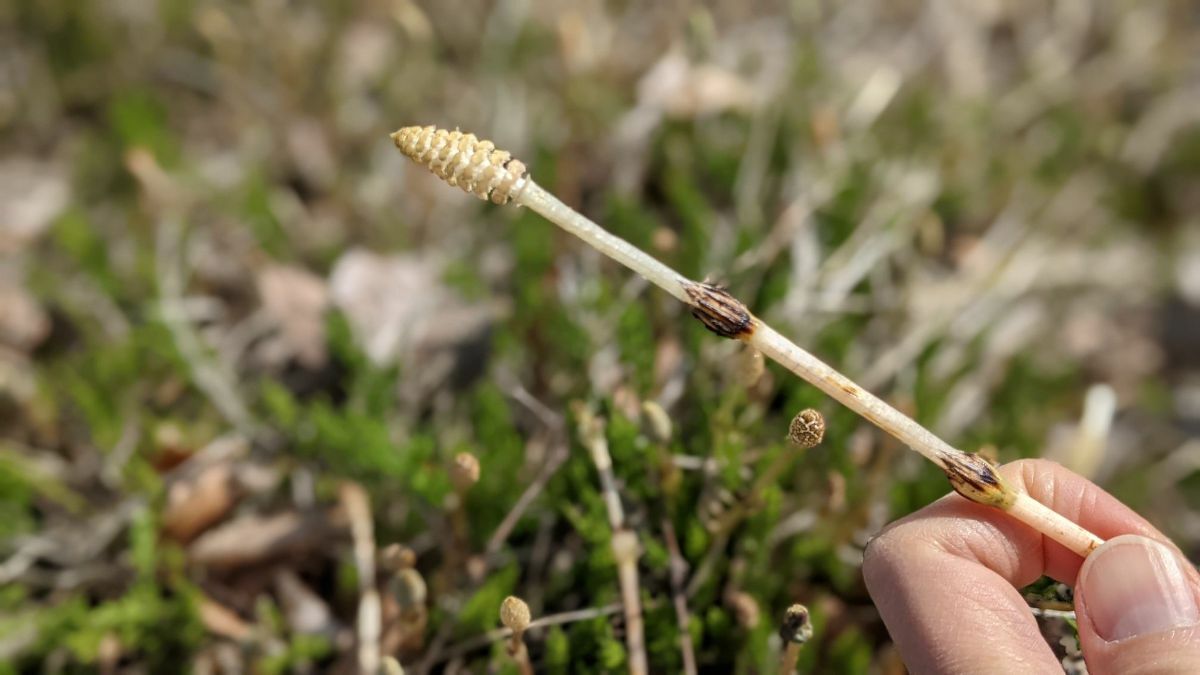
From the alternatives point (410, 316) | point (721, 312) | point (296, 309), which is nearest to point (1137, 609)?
point (721, 312)

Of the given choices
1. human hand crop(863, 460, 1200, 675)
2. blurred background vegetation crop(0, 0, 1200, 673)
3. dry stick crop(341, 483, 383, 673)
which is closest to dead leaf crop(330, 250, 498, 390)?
blurred background vegetation crop(0, 0, 1200, 673)

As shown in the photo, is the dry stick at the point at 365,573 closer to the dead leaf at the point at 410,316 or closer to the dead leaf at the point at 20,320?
the dead leaf at the point at 410,316

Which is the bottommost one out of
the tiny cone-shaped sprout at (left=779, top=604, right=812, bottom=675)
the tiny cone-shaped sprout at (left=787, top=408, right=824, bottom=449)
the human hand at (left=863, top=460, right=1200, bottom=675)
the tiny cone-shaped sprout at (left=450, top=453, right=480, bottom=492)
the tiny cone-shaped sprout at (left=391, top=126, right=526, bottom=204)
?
the tiny cone-shaped sprout at (left=779, top=604, right=812, bottom=675)

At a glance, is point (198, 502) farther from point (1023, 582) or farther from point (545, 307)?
point (1023, 582)

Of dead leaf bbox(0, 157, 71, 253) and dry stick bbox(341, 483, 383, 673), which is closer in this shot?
dry stick bbox(341, 483, 383, 673)

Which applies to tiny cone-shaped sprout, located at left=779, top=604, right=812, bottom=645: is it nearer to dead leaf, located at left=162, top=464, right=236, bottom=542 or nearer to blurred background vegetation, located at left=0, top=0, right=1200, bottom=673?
blurred background vegetation, located at left=0, top=0, right=1200, bottom=673

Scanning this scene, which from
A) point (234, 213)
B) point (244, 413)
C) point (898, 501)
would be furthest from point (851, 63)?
point (244, 413)
